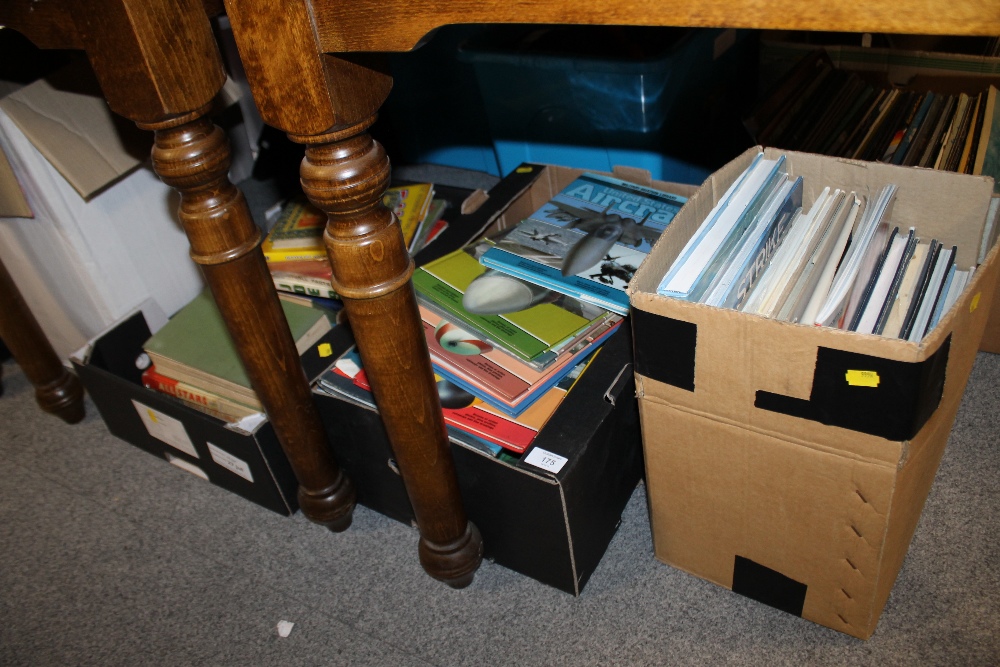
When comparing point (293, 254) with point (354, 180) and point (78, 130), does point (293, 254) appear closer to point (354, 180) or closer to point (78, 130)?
point (78, 130)

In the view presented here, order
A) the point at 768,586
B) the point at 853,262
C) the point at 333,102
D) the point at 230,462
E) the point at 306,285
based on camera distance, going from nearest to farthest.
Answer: the point at 333,102, the point at 853,262, the point at 768,586, the point at 230,462, the point at 306,285

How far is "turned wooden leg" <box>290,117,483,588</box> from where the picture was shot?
0.69m

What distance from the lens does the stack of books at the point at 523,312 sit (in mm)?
981

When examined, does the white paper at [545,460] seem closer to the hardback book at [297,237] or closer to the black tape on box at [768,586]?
the black tape on box at [768,586]

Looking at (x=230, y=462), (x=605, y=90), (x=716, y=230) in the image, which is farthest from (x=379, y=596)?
(x=605, y=90)

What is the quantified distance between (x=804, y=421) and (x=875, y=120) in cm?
75

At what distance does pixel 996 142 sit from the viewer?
1137 mm

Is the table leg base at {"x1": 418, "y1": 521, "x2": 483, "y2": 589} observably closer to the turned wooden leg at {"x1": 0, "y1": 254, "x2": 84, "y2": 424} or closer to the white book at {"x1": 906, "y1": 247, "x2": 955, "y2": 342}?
the white book at {"x1": 906, "y1": 247, "x2": 955, "y2": 342}

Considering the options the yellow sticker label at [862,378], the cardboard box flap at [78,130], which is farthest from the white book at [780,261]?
the cardboard box flap at [78,130]

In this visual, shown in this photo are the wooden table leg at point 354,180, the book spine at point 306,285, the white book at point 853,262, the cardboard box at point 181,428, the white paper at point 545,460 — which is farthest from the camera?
the book spine at point 306,285

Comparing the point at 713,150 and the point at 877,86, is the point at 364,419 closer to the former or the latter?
the point at 713,150

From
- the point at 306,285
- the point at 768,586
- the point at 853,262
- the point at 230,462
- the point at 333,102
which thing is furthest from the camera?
the point at 306,285

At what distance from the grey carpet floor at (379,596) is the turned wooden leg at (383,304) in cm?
17

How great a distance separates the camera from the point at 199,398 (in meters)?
1.21
